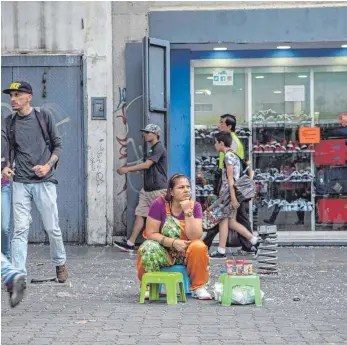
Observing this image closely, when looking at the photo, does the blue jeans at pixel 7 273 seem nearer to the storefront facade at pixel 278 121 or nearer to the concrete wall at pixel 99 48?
the concrete wall at pixel 99 48

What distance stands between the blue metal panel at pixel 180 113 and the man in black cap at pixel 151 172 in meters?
1.23

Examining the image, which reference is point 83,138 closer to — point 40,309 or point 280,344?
point 40,309

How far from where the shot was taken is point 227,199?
462 inches

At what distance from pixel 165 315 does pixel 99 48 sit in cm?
684

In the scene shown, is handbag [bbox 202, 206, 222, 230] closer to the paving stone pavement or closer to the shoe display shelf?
the paving stone pavement

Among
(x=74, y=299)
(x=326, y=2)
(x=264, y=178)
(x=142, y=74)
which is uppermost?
(x=326, y=2)

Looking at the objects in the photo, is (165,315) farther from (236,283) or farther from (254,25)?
(254,25)

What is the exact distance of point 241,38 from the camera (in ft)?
43.9

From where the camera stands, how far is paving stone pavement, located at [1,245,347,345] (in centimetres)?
653

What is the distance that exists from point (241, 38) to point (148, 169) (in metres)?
2.60

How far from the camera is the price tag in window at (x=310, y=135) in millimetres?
14047

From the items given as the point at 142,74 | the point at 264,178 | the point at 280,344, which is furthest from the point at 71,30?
the point at 280,344

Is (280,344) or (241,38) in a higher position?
(241,38)

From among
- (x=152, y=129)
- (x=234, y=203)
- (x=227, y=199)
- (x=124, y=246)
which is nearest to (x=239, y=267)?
(x=234, y=203)
